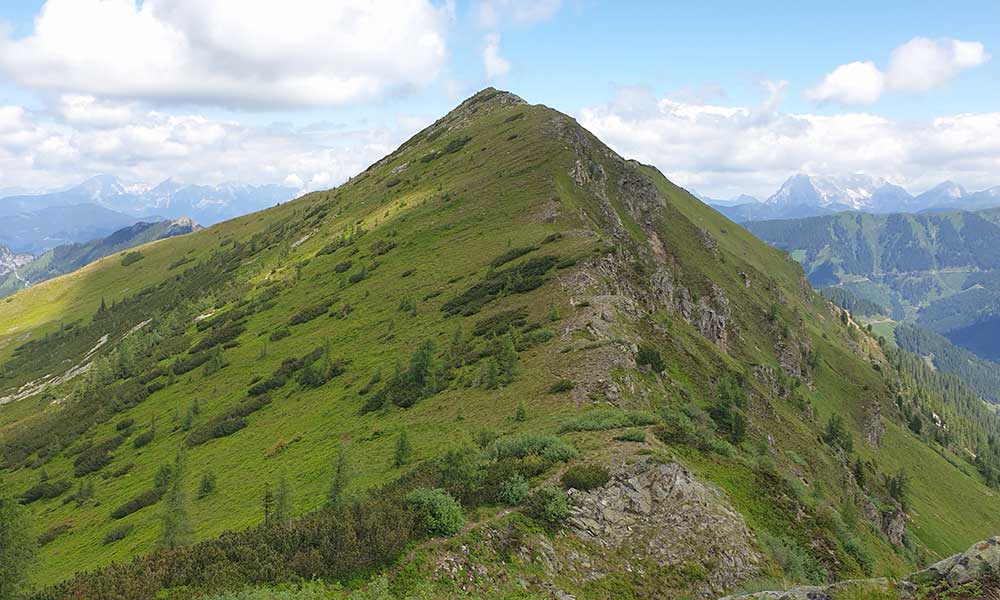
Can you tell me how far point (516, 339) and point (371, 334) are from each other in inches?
1002

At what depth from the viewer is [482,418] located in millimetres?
36062

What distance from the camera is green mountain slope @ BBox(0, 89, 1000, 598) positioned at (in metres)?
19.5

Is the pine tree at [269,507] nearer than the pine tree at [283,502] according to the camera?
No

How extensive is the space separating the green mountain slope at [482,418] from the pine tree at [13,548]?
231 cm

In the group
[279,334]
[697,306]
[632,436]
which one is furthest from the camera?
[697,306]

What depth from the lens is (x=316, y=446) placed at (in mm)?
43719

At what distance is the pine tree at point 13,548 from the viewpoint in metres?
22.3

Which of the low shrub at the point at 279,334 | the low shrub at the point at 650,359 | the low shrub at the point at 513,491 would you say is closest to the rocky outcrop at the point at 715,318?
the low shrub at the point at 650,359

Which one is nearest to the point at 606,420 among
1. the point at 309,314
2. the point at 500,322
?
the point at 500,322

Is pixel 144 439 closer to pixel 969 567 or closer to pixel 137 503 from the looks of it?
pixel 137 503

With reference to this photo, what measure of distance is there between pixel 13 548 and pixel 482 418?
77.8 ft

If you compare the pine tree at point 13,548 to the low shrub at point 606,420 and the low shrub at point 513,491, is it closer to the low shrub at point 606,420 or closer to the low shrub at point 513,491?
the low shrub at point 513,491

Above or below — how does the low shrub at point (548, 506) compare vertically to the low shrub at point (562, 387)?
below

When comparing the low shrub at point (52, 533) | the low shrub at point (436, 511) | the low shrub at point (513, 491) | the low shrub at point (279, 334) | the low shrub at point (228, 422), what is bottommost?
the low shrub at point (52, 533)
